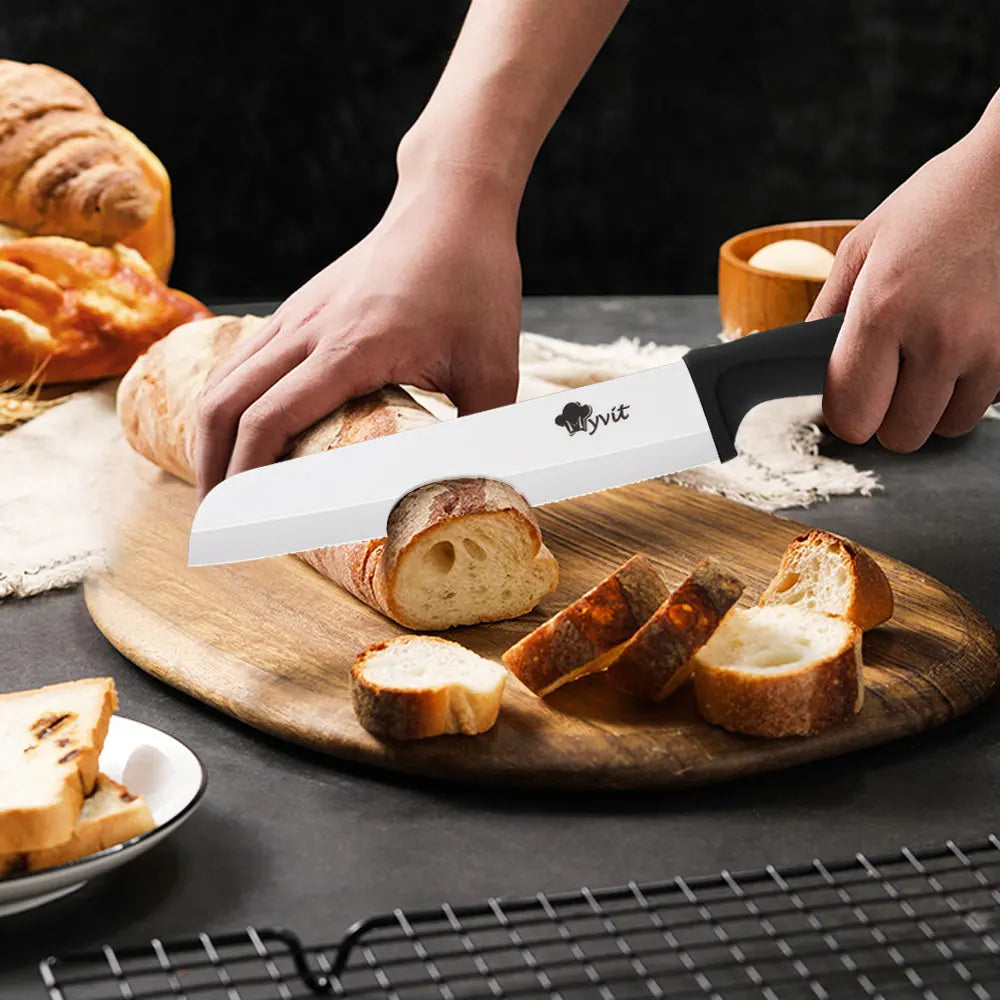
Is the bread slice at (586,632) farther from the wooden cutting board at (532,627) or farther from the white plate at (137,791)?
the white plate at (137,791)

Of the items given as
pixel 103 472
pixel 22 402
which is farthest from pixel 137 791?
pixel 22 402

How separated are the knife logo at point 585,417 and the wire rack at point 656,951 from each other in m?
0.66

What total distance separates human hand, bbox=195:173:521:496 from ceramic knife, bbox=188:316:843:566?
8.3 inches

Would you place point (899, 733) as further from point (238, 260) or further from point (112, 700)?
point (238, 260)

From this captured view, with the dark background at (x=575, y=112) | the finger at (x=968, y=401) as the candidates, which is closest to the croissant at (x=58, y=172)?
the dark background at (x=575, y=112)

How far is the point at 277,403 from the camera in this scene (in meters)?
1.98

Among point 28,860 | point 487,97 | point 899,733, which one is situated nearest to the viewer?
point 28,860

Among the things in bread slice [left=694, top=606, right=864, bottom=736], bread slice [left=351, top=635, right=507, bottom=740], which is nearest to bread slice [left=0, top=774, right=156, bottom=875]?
bread slice [left=351, top=635, right=507, bottom=740]

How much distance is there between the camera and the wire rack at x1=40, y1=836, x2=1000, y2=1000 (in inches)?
45.1

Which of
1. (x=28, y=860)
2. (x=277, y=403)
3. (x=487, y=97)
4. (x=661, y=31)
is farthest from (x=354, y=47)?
(x=28, y=860)

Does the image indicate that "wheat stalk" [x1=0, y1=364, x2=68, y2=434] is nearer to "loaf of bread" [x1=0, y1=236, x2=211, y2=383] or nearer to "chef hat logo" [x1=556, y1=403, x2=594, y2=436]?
"loaf of bread" [x1=0, y1=236, x2=211, y2=383]

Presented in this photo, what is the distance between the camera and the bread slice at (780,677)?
5.08 ft

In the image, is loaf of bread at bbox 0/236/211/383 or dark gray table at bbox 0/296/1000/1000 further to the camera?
loaf of bread at bbox 0/236/211/383

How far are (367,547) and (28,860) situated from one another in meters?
0.70
